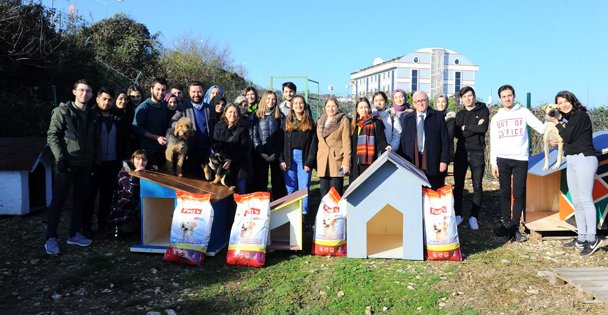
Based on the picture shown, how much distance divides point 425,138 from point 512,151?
107 cm

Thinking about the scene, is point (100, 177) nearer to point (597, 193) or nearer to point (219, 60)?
point (597, 193)

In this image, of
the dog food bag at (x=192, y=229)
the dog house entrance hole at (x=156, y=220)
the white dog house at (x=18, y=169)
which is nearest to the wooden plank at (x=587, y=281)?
the dog food bag at (x=192, y=229)

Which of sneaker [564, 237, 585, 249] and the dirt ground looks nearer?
the dirt ground

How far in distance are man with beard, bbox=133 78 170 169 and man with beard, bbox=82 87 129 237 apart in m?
0.23

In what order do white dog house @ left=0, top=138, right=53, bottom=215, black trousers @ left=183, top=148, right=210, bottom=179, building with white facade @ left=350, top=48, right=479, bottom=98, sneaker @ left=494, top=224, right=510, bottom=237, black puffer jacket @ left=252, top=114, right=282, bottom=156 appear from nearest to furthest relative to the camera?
sneaker @ left=494, top=224, right=510, bottom=237
black trousers @ left=183, top=148, right=210, bottom=179
black puffer jacket @ left=252, top=114, right=282, bottom=156
white dog house @ left=0, top=138, right=53, bottom=215
building with white facade @ left=350, top=48, right=479, bottom=98

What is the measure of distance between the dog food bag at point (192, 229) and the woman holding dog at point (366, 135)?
200 centimetres

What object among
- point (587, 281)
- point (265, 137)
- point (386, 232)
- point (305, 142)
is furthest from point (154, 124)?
point (587, 281)

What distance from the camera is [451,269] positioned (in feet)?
15.4

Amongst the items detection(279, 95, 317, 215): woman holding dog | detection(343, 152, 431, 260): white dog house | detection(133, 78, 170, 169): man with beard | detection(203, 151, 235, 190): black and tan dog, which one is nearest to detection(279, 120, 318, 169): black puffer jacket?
detection(279, 95, 317, 215): woman holding dog

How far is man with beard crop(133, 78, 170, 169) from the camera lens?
573 centimetres

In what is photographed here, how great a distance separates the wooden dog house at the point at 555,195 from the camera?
5883mm

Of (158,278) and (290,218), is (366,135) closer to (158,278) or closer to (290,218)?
(290,218)

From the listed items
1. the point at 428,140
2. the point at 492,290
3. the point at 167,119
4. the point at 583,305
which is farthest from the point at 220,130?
the point at 583,305

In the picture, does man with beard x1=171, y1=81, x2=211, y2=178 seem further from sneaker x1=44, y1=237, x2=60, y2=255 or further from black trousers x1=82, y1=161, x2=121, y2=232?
sneaker x1=44, y1=237, x2=60, y2=255
